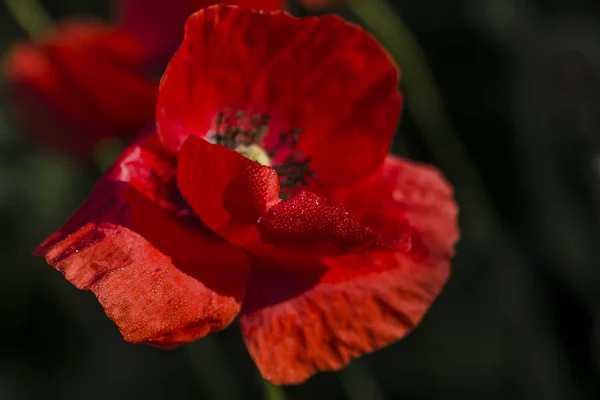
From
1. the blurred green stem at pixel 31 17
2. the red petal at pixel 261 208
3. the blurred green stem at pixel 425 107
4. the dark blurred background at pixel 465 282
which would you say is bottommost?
the dark blurred background at pixel 465 282

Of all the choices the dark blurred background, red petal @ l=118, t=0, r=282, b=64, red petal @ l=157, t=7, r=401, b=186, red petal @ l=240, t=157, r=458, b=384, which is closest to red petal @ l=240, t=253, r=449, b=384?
red petal @ l=240, t=157, r=458, b=384

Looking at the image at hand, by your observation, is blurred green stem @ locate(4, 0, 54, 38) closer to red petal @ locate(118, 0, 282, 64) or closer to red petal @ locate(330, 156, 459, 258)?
red petal @ locate(118, 0, 282, 64)

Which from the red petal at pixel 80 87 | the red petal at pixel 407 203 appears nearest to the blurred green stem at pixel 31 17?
the red petal at pixel 80 87

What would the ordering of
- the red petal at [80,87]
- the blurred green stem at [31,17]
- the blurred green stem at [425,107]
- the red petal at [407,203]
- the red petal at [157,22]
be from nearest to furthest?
1. the red petal at [407,203]
2. the red petal at [80,87]
3. the red petal at [157,22]
4. the blurred green stem at [31,17]
5. the blurred green stem at [425,107]

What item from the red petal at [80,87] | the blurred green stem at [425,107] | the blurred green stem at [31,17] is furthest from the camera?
the blurred green stem at [425,107]

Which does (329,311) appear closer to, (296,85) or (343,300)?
(343,300)

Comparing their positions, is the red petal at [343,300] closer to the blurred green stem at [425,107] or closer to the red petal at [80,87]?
the red petal at [80,87]
